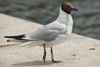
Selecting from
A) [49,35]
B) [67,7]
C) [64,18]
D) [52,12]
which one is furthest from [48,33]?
[52,12]

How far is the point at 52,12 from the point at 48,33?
23.7 ft

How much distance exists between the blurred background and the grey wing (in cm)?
526

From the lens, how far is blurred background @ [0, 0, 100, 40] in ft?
37.6

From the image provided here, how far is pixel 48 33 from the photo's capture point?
5641mm

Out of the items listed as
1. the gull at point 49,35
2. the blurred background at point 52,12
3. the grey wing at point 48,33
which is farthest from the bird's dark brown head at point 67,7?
the blurred background at point 52,12

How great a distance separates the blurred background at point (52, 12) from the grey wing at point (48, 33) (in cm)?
526

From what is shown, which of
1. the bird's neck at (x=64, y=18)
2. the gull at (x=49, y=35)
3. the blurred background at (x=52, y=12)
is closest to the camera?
the gull at (x=49, y=35)

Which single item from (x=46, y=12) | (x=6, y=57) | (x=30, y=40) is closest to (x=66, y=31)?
(x=30, y=40)

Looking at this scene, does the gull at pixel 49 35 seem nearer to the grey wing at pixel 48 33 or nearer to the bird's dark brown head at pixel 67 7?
the grey wing at pixel 48 33

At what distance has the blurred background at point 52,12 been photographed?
11.4m

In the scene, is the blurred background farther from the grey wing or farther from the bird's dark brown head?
the grey wing

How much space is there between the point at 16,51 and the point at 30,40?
2.97ft

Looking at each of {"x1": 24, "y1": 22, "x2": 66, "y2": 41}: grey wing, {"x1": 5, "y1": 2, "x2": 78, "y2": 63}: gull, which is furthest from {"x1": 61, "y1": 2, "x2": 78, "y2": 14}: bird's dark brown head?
{"x1": 24, "y1": 22, "x2": 66, "y2": 41}: grey wing

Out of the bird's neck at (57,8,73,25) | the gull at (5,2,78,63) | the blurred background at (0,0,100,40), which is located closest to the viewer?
the gull at (5,2,78,63)
